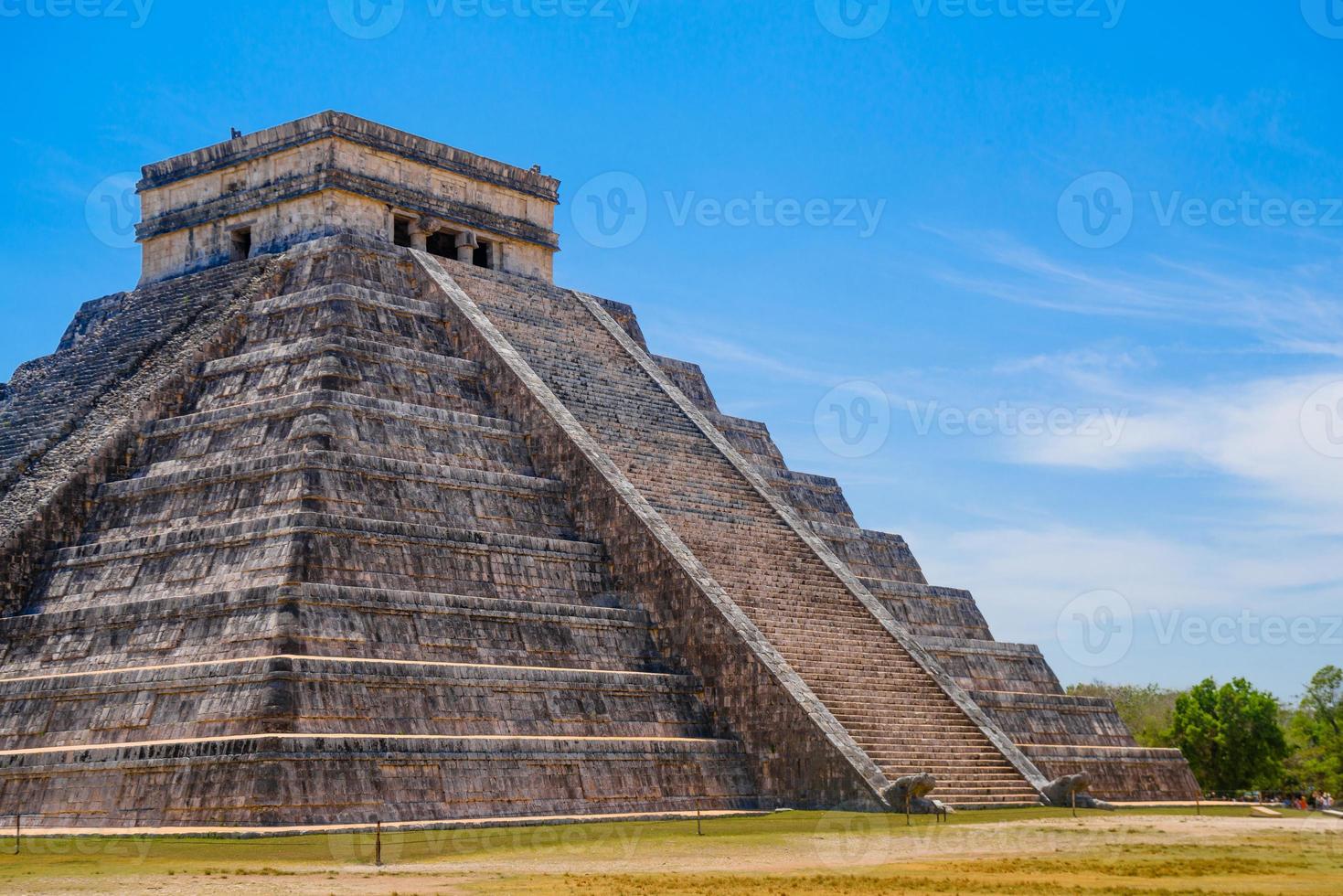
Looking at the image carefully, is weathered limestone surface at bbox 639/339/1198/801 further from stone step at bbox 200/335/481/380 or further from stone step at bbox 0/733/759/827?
stone step at bbox 0/733/759/827

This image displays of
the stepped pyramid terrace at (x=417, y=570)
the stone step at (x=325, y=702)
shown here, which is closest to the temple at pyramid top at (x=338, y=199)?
the stepped pyramid terrace at (x=417, y=570)

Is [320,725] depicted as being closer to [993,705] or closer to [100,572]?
[100,572]

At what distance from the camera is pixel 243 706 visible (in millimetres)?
19484

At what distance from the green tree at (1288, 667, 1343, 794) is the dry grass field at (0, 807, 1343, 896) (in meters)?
22.0

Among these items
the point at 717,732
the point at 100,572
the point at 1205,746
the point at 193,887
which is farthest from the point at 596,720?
the point at 1205,746

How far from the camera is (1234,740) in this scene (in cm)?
4144

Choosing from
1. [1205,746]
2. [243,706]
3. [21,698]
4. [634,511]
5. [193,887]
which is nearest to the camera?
[193,887]

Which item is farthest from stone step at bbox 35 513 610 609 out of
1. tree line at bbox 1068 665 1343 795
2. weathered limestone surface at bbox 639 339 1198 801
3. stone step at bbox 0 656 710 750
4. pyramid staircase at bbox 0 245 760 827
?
tree line at bbox 1068 665 1343 795

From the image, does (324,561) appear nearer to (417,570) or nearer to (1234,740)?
(417,570)

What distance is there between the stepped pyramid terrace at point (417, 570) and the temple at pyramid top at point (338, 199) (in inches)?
3.2

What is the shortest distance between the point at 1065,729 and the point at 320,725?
1389 cm

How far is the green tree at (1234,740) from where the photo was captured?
4141cm

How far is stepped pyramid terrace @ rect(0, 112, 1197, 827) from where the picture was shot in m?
20.2

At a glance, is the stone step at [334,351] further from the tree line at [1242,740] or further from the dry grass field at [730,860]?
the tree line at [1242,740]
